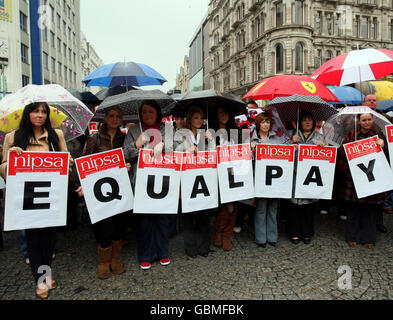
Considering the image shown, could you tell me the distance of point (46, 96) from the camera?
10.5 feet

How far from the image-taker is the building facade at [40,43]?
5.30 m

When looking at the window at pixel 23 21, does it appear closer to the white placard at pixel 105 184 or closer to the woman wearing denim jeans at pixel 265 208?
the white placard at pixel 105 184

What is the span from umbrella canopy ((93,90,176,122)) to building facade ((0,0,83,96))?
2340 millimetres

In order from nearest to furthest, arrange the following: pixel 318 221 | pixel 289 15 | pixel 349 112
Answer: pixel 349 112
pixel 318 221
pixel 289 15

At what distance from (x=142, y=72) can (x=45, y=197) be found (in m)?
3.51

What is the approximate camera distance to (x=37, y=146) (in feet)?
9.74

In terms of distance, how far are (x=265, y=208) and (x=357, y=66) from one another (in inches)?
107

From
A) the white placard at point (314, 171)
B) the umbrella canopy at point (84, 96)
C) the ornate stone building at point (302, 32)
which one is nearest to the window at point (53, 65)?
the ornate stone building at point (302, 32)

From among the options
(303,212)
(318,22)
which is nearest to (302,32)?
(318,22)

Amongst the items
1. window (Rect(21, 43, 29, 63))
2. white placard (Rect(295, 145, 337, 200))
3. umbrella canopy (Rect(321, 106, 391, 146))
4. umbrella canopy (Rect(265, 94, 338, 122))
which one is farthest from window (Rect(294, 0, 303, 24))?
white placard (Rect(295, 145, 337, 200))

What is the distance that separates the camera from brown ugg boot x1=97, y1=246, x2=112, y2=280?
325cm

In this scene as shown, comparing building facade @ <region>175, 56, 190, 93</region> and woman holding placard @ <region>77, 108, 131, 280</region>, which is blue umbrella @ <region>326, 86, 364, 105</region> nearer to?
woman holding placard @ <region>77, 108, 131, 280</region>

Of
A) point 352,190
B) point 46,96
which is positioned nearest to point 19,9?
point 46,96

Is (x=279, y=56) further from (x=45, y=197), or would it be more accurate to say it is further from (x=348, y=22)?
(x=45, y=197)
